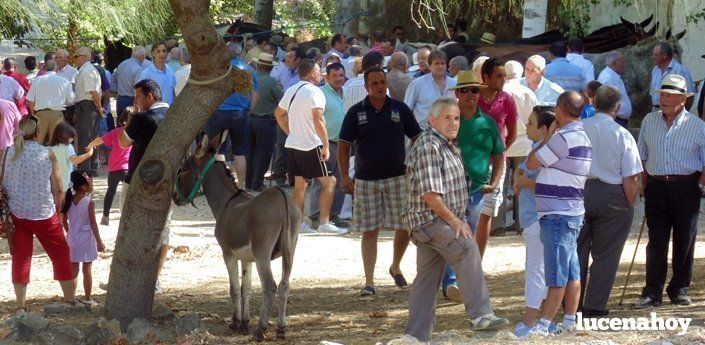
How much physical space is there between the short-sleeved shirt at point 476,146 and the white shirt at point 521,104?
10.4 ft

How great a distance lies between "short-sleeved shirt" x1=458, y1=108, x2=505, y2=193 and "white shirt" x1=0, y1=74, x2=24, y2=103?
1073 centimetres

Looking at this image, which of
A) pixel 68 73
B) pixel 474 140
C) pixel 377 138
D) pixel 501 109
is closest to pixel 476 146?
pixel 474 140

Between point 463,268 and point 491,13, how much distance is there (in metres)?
19.7

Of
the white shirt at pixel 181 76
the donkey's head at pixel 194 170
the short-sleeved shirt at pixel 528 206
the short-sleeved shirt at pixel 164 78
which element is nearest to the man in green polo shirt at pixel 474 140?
the short-sleeved shirt at pixel 528 206

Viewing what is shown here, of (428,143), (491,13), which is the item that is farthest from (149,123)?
(491,13)

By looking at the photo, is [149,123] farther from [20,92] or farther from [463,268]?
[20,92]

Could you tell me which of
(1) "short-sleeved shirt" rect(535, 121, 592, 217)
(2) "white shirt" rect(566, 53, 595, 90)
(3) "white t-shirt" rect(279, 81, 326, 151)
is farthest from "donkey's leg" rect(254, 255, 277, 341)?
(2) "white shirt" rect(566, 53, 595, 90)

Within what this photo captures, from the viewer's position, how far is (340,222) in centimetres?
1491

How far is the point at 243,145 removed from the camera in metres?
17.1

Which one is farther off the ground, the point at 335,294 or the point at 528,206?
the point at 528,206

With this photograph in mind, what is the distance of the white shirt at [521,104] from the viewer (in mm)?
12945

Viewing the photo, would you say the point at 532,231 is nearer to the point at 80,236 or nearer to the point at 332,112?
the point at 80,236

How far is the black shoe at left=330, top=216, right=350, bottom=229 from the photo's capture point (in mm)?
14828

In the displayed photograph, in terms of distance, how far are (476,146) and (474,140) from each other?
51mm
